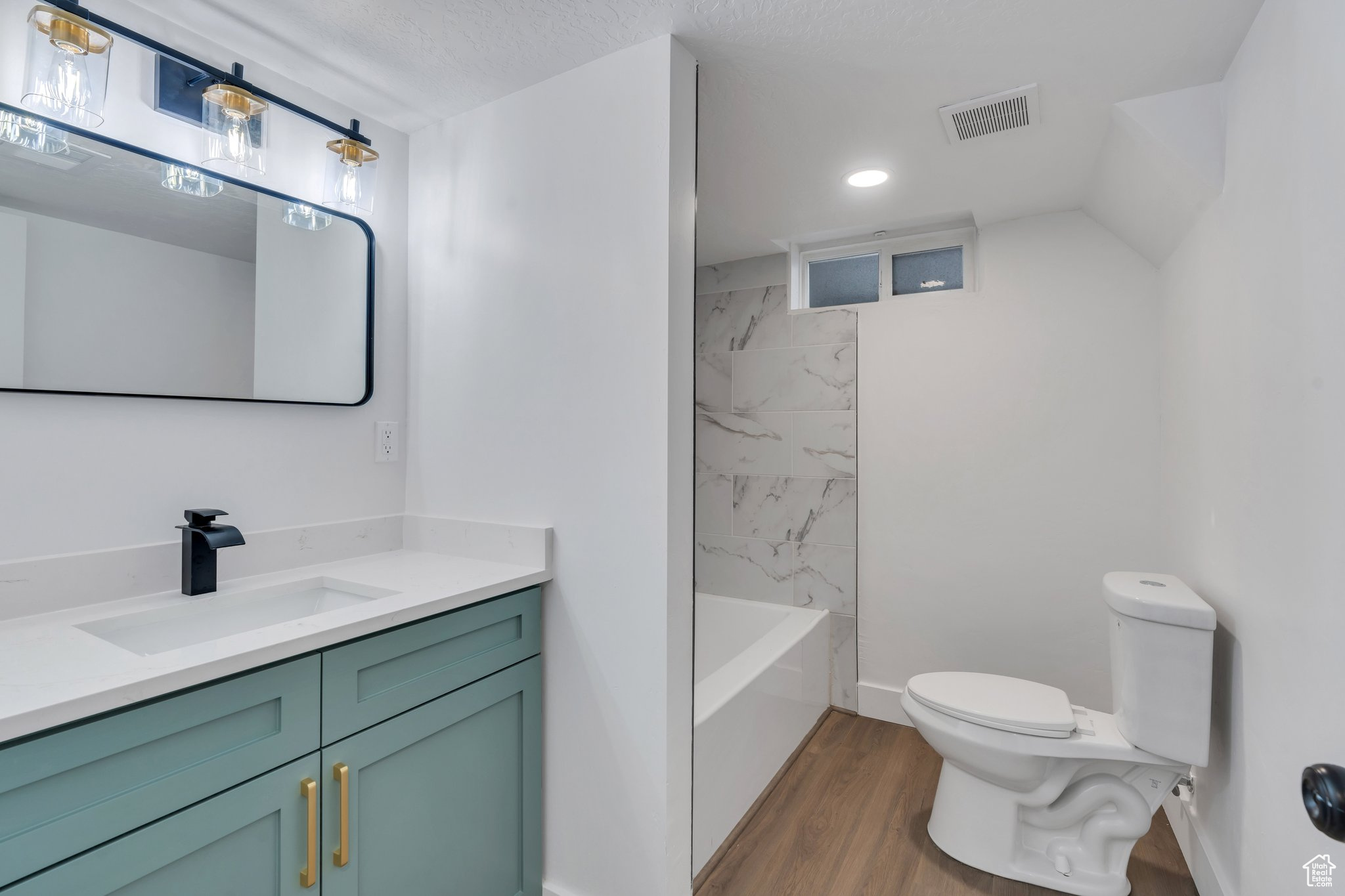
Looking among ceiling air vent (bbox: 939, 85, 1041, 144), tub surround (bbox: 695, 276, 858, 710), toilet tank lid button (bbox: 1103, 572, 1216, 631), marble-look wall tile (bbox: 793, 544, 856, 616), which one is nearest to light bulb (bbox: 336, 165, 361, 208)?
tub surround (bbox: 695, 276, 858, 710)

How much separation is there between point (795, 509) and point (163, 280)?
8.04 ft

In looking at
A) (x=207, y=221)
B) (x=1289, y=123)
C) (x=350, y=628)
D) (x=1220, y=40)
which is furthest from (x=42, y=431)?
(x=1220, y=40)

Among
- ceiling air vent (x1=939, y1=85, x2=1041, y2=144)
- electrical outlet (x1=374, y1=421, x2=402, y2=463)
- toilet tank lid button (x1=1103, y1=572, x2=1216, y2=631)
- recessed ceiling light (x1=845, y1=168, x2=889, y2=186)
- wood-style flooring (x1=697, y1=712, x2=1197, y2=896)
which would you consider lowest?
wood-style flooring (x1=697, y1=712, x2=1197, y2=896)

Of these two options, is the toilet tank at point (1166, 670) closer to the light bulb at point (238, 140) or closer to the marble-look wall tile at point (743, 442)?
the marble-look wall tile at point (743, 442)

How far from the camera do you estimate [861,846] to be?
1.98 metres

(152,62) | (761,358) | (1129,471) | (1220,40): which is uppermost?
(1220,40)

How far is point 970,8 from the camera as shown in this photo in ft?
4.58

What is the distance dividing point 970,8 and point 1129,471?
1.81 metres

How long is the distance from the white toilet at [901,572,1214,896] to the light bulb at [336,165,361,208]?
87.5 inches

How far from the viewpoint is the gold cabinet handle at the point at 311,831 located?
3.73 feet

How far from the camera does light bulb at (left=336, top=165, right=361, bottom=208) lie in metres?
1.71

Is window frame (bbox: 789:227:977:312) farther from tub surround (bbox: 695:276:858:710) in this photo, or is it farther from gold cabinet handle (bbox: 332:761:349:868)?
gold cabinet handle (bbox: 332:761:349:868)

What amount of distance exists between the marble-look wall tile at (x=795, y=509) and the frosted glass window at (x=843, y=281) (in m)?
0.85

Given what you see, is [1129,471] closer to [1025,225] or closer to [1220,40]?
[1025,225]
